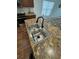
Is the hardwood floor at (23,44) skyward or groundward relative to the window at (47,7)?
groundward

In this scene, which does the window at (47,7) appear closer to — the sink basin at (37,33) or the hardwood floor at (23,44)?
the sink basin at (37,33)

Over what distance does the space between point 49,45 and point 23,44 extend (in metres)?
0.31

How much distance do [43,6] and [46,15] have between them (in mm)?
109

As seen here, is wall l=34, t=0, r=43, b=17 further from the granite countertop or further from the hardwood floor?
the hardwood floor

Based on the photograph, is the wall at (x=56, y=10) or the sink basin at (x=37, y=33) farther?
the sink basin at (x=37, y=33)

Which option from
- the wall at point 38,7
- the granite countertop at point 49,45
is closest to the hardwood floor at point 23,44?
the granite countertop at point 49,45

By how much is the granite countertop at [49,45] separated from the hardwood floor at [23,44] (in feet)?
0.21

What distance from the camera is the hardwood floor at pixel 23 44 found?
4.71 feet

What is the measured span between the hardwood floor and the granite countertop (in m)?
0.06

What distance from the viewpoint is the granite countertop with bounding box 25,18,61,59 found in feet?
4.41

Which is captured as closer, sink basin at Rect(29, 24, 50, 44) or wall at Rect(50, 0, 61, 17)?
wall at Rect(50, 0, 61, 17)

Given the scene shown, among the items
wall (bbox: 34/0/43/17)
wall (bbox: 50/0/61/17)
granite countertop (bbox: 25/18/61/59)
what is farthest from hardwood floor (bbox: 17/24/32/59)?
wall (bbox: 50/0/61/17)
